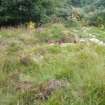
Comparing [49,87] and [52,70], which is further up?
[49,87]

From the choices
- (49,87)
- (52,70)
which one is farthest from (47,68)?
(49,87)

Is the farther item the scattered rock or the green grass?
the scattered rock

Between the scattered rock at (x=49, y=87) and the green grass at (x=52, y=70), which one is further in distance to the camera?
the scattered rock at (x=49, y=87)

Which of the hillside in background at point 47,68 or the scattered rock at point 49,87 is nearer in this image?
the hillside in background at point 47,68

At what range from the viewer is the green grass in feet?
14.2

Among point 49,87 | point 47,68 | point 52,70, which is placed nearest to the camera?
point 49,87

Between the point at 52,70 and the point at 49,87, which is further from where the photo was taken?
the point at 52,70

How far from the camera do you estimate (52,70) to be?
18.4ft

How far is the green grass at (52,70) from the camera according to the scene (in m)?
4.34

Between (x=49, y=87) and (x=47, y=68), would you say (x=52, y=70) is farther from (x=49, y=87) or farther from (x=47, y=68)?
(x=49, y=87)

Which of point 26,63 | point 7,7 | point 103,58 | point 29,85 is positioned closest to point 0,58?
point 26,63

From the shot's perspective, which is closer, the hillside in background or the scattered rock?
the hillside in background

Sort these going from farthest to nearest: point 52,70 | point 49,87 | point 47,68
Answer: point 47,68
point 52,70
point 49,87

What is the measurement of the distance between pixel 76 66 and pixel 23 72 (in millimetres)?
979
